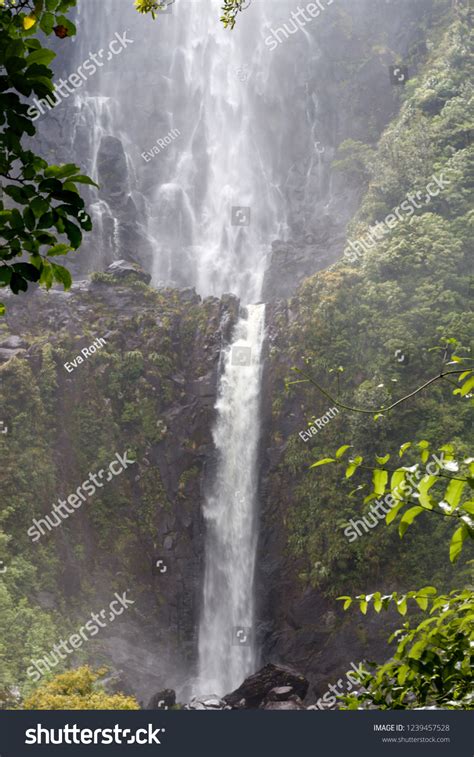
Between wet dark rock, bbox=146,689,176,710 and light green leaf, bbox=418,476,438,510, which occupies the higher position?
wet dark rock, bbox=146,689,176,710

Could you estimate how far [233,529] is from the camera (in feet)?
66.2

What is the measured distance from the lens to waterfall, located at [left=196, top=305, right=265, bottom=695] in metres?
18.9

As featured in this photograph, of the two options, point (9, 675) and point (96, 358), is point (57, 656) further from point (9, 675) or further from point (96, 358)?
point (96, 358)

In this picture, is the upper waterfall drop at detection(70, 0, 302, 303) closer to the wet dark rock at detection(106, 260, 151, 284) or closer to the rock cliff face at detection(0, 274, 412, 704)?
the wet dark rock at detection(106, 260, 151, 284)

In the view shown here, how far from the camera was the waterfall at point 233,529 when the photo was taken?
18.9 metres

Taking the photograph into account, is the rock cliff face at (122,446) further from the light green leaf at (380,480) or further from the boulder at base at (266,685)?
the light green leaf at (380,480)

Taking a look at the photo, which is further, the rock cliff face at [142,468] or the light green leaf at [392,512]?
the rock cliff face at [142,468]

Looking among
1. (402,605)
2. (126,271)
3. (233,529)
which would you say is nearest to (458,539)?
(402,605)

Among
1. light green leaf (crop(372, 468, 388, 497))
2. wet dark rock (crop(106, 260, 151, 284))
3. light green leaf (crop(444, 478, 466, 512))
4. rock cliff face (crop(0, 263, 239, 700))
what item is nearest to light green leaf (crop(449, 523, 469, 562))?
light green leaf (crop(444, 478, 466, 512))

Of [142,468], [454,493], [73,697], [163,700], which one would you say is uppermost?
[142,468]

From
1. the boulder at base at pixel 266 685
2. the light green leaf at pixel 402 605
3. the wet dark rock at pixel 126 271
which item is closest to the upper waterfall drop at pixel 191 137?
the wet dark rock at pixel 126 271

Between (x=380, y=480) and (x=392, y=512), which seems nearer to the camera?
(x=380, y=480)

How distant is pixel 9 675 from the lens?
45.6ft

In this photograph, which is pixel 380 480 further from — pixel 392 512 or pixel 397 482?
pixel 392 512
